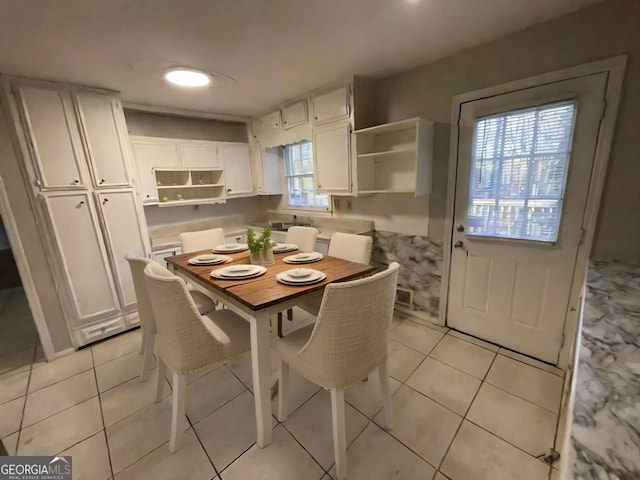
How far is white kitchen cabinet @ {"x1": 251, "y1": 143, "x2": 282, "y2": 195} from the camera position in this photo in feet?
12.3

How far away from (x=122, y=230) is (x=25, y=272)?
73 cm

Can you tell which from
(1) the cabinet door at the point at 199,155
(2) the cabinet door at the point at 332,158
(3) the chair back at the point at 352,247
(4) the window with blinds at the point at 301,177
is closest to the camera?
(3) the chair back at the point at 352,247

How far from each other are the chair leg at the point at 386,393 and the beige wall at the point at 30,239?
2777mm

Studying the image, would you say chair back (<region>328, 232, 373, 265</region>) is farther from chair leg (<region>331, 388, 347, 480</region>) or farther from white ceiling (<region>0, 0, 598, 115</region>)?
white ceiling (<region>0, 0, 598, 115</region>)

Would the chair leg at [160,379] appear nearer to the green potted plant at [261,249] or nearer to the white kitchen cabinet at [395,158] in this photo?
the green potted plant at [261,249]

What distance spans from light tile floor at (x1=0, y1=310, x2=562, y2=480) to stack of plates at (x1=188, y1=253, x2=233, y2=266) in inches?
33.0

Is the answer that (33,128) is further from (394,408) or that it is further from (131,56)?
(394,408)

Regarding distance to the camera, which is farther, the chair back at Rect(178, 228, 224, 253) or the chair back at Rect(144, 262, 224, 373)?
the chair back at Rect(178, 228, 224, 253)

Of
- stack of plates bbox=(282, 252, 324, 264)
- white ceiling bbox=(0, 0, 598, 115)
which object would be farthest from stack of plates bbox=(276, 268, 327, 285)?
white ceiling bbox=(0, 0, 598, 115)

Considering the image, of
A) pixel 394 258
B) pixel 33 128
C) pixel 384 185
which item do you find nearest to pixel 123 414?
pixel 33 128

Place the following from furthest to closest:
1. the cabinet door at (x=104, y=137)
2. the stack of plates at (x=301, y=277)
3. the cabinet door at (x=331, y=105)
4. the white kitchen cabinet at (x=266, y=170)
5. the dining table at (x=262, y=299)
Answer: the white kitchen cabinet at (x=266, y=170) → the cabinet door at (x=331, y=105) → the cabinet door at (x=104, y=137) → the stack of plates at (x=301, y=277) → the dining table at (x=262, y=299)

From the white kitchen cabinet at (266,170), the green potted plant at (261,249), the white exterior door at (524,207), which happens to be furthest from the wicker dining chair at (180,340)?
the white kitchen cabinet at (266,170)

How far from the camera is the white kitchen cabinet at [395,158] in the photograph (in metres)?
2.21

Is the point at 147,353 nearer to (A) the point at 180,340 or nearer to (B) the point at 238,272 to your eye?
(A) the point at 180,340
